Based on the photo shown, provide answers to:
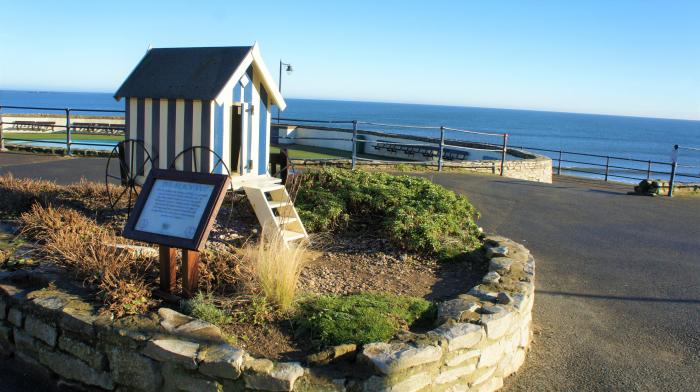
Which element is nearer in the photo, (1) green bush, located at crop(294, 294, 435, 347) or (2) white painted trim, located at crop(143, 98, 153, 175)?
(1) green bush, located at crop(294, 294, 435, 347)

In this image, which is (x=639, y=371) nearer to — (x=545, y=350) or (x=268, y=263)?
(x=545, y=350)

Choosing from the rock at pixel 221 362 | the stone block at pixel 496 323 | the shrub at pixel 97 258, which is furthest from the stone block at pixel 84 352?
the stone block at pixel 496 323

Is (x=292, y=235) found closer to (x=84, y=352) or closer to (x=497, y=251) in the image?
(x=497, y=251)

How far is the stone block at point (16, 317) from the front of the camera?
15.4 feet

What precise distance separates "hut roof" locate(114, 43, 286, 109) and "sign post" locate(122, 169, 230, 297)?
99.8 inches

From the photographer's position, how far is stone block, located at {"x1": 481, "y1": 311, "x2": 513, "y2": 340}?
176 inches

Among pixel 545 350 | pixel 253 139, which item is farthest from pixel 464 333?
pixel 253 139

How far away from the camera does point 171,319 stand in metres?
4.25

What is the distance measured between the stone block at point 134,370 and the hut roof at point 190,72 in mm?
3617

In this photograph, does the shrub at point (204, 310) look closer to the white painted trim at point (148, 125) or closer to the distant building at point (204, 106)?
the distant building at point (204, 106)

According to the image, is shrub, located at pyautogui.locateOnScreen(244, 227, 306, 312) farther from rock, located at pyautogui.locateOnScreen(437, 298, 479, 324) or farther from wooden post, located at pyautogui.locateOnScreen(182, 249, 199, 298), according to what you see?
rock, located at pyautogui.locateOnScreen(437, 298, 479, 324)

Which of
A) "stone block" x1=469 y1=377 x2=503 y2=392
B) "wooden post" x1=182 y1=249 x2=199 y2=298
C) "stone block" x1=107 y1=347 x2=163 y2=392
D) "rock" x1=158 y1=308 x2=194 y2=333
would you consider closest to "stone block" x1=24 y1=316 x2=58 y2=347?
"stone block" x1=107 y1=347 x2=163 y2=392

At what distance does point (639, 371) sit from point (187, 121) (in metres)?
5.32

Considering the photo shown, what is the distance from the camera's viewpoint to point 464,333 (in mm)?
4242
